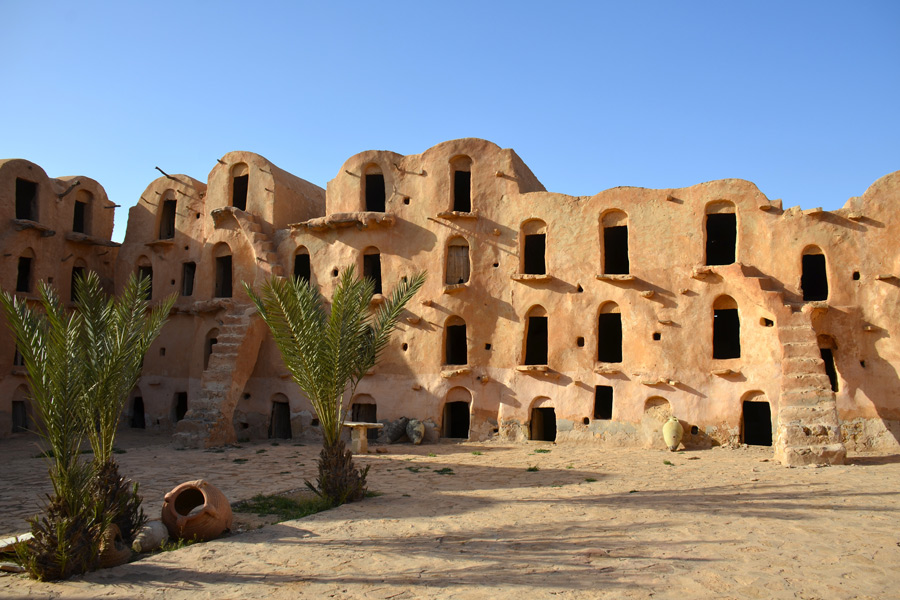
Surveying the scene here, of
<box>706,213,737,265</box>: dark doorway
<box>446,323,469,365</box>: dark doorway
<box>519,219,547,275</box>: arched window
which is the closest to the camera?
<box>519,219,547,275</box>: arched window

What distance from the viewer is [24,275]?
27.2 metres

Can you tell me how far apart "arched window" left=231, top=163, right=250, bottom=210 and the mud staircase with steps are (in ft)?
66.1

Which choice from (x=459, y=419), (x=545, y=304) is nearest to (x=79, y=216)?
(x=459, y=419)

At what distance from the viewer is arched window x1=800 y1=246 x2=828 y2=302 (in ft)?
69.7

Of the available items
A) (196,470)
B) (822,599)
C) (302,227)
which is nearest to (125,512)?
(196,470)

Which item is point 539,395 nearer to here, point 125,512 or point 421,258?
point 421,258

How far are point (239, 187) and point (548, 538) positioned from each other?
73.7ft

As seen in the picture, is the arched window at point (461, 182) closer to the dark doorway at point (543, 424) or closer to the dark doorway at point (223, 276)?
the dark doorway at point (543, 424)

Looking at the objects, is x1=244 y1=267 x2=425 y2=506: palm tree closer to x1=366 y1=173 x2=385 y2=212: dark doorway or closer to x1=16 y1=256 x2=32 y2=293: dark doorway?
x1=366 y1=173 x2=385 y2=212: dark doorway

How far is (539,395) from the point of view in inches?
890

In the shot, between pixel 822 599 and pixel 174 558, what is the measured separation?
819 centimetres

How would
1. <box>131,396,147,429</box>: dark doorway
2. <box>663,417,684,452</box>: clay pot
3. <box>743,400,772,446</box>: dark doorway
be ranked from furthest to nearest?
1. <box>131,396,147,429</box>: dark doorway
2. <box>743,400,772,446</box>: dark doorway
3. <box>663,417,684,452</box>: clay pot

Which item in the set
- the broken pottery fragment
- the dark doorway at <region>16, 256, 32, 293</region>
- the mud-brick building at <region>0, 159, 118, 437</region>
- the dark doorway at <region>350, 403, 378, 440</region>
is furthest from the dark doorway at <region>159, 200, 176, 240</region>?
the broken pottery fragment

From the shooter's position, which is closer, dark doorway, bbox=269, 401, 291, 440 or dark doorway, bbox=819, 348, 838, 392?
dark doorway, bbox=819, 348, 838, 392
